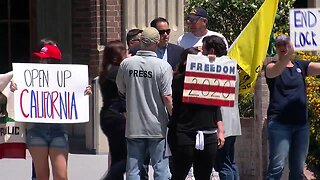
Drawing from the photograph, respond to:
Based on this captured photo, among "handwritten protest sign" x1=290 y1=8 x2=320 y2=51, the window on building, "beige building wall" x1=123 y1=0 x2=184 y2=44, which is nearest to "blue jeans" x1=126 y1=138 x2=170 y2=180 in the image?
"handwritten protest sign" x1=290 y1=8 x2=320 y2=51

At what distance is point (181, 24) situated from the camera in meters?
13.9

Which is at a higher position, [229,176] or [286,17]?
[286,17]

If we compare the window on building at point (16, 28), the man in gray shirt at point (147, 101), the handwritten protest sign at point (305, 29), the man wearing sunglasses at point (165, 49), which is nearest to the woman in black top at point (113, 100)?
the man in gray shirt at point (147, 101)

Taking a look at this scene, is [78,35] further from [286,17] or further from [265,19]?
[265,19]

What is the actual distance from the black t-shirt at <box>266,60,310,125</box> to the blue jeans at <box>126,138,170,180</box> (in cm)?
130

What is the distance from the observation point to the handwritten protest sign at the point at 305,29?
1007cm

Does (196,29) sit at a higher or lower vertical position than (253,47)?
higher

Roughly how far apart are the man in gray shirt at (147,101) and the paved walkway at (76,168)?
3.01 metres

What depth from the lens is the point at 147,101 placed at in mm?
8781

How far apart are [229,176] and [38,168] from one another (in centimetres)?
201

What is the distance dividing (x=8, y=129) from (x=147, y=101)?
66.6 inches

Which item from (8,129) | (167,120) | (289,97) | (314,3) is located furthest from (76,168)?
(314,3)

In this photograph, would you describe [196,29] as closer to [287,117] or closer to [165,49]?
[165,49]

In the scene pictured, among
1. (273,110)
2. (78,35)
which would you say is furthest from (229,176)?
(78,35)
